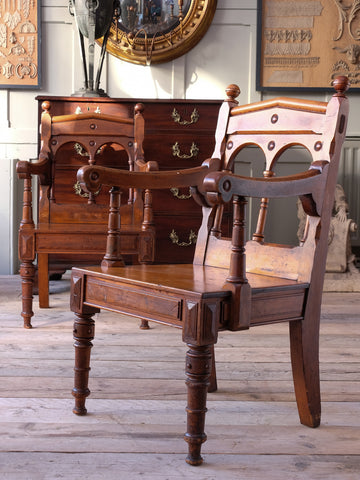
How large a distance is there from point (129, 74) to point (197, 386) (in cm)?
351

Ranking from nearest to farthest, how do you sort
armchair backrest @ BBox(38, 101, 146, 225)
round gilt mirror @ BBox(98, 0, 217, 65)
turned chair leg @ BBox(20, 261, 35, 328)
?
1. turned chair leg @ BBox(20, 261, 35, 328)
2. armchair backrest @ BBox(38, 101, 146, 225)
3. round gilt mirror @ BBox(98, 0, 217, 65)

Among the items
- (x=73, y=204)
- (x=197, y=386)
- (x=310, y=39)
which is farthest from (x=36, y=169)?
(x=310, y=39)

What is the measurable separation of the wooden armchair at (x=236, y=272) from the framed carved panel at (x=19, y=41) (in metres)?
2.86

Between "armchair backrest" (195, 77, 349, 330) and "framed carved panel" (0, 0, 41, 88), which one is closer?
"armchair backrest" (195, 77, 349, 330)

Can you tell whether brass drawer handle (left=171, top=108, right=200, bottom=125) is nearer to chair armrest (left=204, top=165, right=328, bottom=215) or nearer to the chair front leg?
chair armrest (left=204, top=165, right=328, bottom=215)

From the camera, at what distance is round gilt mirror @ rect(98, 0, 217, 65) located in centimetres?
447

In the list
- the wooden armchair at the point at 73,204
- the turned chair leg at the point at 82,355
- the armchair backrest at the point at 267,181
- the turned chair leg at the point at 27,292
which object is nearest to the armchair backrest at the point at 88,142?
the wooden armchair at the point at 73,204

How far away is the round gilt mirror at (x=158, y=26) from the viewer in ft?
14.7

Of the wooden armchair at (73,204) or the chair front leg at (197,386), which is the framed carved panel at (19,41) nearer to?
the wooden armchair at (73,204)

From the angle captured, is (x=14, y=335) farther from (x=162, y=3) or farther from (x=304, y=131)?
(x=162, y=3)

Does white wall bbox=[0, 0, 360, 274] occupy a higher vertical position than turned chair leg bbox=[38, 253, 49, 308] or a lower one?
higher

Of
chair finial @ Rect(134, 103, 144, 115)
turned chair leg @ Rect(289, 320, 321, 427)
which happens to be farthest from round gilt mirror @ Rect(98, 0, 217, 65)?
turned chair leg @ Rect(289, 320, 321, 427)

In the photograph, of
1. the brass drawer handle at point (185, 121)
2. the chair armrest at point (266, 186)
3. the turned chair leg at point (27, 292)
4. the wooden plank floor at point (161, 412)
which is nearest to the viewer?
the chair armrest at point (266, 186)

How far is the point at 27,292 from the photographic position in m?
3.01
